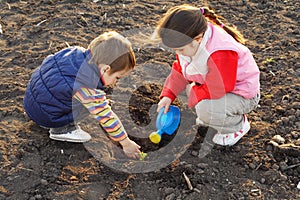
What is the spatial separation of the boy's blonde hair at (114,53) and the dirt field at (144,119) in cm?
64

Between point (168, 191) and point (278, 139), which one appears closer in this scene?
point (168, 191)

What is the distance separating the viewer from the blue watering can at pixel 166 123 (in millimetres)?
2994

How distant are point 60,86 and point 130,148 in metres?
0.59

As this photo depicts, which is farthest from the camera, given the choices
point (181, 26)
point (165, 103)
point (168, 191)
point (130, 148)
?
point (165, 103)

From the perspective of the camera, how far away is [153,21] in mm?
4262

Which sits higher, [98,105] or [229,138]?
[98,105]

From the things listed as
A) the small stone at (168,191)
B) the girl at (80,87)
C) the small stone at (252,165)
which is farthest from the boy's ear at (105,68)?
the small stone at (252,165)

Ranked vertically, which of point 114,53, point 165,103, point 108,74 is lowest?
point 165,103

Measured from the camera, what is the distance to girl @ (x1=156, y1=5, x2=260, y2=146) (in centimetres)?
257

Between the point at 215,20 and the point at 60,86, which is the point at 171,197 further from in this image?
the point at 215,20

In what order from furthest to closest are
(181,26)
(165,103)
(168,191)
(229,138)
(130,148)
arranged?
1. (165,103)
2. (229,138)
3. (130,148)
4. (168,191)
5. (181,26)

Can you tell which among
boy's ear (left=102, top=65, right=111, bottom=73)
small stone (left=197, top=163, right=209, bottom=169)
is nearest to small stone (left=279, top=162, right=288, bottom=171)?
small stone (left=197, top=163, right=209, bottom=169)

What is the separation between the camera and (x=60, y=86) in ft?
9.05

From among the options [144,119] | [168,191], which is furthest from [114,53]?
[168,191]
